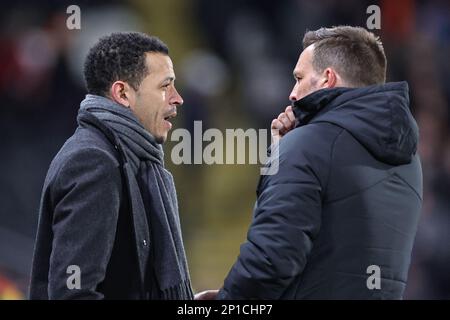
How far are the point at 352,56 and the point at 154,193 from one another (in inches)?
23.8

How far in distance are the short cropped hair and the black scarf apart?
49cm

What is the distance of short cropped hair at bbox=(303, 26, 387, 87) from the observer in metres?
2.18

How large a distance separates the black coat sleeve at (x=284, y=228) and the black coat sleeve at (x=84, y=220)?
0.31m

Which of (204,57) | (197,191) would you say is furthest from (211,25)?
(197,191)

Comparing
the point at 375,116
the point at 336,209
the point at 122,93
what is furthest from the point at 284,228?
the point at 122,93

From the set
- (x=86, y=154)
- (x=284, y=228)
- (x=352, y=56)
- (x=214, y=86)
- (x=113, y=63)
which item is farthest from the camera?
(x=214, y=86)

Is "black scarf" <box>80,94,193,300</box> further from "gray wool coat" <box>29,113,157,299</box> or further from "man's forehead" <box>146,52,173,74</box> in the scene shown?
"man's forehead" <box>146,52,173,74</box>

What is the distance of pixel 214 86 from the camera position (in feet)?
19.2

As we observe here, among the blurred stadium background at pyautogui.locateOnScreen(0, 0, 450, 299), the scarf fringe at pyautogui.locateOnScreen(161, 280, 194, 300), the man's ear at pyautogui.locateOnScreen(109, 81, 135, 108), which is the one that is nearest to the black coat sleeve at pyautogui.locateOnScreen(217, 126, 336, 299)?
the scarf fringe at pyautogui.locateOnScreen(161, 280, 194, 300)

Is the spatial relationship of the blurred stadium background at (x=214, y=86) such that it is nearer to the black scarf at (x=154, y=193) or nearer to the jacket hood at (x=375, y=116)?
the black scarf at (x=154, y=193)

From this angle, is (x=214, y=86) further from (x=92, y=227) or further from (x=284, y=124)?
(x=92, y=227)

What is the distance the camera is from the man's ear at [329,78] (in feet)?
7.16
